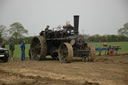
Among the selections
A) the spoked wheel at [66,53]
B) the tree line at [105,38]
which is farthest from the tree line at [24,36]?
the spoked wheel at [66,53]

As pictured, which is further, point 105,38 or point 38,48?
point 105,38

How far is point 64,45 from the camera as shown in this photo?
1218 cm

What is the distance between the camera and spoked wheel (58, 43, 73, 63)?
11.2m

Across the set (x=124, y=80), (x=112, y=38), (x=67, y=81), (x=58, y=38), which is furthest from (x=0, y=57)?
(x=112, y=38)

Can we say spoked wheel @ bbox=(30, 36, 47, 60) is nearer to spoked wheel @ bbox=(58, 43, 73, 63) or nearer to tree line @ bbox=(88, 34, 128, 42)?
spoked wheel @ bbox=(58, 43, 73, 63)

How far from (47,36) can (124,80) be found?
26.5 ft

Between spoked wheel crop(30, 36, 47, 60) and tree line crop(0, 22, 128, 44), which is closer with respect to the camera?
spoked wheel crop(30, 36, 47, 60)

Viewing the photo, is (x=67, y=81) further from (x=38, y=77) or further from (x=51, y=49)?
(x=51, y=49)

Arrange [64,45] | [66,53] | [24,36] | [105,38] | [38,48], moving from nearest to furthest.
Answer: [66,53], [64,45], [38,48], [105,38], [24,36]

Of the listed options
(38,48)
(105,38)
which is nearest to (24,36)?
(105,38)

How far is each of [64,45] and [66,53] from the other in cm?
47

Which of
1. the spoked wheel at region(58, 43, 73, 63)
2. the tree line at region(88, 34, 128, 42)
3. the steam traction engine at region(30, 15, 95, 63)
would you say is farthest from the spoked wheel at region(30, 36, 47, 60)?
the tree line at region(88, 34, 128, 42)

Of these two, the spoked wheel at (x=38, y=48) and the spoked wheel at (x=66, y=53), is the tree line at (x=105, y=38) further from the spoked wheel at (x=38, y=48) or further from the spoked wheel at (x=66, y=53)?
the spoked wheel at (x=66, y=53)

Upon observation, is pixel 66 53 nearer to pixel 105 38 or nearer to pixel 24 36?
pixel 105 38
